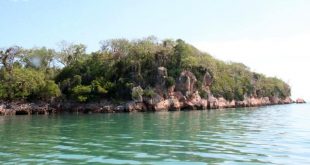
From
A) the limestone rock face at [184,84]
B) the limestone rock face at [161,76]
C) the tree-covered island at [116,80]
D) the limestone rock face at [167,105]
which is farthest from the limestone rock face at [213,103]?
the limestone rock face at [161,76]

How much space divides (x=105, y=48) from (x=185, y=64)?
1660cm

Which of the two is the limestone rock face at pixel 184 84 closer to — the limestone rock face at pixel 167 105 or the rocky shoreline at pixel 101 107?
the rocky shoreline at pixel 101 107

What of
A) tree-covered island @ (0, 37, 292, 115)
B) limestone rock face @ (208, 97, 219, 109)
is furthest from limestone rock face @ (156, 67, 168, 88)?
limestone rock face @ (208, 97, 219, 109)

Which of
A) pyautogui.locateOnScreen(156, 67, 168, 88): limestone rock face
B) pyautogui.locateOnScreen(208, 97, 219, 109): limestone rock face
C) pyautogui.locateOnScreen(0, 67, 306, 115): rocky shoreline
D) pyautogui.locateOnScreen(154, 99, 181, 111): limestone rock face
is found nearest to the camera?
pyautogui.locateOnScreen(0, 67, 306, 115): rocky shoreline

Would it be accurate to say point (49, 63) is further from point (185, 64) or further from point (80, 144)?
point (80, 144)

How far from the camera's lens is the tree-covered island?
63.3m

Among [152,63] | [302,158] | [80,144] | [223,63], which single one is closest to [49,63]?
[152,63]

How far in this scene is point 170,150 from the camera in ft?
55.8

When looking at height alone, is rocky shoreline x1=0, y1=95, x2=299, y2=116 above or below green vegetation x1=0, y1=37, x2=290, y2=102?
below

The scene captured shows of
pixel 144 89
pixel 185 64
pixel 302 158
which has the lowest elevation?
pixel 302 158

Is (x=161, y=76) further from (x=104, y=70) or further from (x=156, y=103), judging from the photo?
(x=104, y=70)

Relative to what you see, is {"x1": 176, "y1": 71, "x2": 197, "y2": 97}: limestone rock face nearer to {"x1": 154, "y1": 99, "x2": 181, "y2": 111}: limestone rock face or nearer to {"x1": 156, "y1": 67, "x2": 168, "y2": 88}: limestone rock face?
{"x1": 154, "y1": 99, "x2": 181, "y2": 111}: limestone rock face

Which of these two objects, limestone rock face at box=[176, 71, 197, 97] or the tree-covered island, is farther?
limestone rock face at box=[176, 71, 197, 97]

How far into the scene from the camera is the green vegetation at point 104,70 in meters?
63.9
